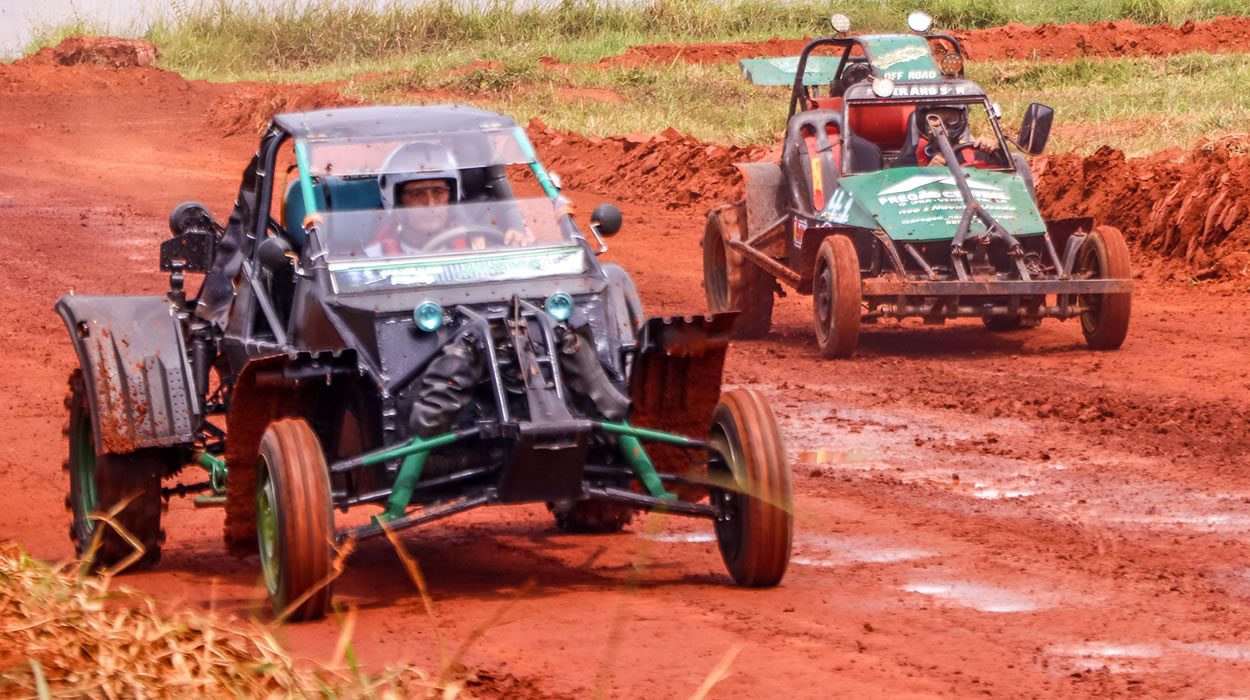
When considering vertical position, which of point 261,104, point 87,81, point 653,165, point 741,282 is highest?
point 87,81

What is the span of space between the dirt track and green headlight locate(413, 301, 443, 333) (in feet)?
3.28

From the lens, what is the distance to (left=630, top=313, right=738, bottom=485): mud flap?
6.30 meters

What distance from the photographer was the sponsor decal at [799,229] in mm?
12570

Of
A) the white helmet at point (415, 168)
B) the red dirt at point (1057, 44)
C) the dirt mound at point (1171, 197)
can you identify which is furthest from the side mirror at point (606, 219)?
the red dirt at point (1057, 44)

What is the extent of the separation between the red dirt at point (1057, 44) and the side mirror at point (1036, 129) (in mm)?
20549

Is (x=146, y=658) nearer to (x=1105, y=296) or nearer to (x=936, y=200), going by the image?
(x=936, y=200)

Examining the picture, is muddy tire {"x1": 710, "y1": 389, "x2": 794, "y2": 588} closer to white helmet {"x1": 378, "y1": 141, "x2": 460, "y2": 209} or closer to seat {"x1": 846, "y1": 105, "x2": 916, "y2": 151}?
white helmet {"x1": 378, "y1": 141, "x2": 460, "y2": 209}

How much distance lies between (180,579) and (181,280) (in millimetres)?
1374

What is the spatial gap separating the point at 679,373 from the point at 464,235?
109 cm

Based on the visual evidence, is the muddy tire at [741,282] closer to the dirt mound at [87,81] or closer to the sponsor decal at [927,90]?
the sponsor decal at [927,90]

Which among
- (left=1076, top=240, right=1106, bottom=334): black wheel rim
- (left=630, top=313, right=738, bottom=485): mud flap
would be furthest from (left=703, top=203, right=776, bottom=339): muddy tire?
(left=630, top=313, right=738, bottom=485): mud flap

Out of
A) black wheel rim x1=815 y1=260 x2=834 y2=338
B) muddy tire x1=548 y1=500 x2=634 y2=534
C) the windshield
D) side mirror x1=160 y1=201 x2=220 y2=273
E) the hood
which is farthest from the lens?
the hood

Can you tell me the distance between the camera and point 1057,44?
35.3 m

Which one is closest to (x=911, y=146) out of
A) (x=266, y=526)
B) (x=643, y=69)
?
(x=266, y=526)
